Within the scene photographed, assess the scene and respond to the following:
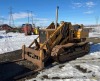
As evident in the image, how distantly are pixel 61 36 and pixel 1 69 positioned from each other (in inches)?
146

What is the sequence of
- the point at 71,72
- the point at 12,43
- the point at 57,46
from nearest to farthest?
the point at 71,72
the point at 57,46
the point at 12,43

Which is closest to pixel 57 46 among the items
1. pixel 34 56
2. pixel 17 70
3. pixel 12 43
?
pixel 34 56

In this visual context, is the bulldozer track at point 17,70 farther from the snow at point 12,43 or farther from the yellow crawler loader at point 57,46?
the snow at point 12,43

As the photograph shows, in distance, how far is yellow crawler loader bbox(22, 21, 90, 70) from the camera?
959 centimetres

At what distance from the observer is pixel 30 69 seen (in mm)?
9086

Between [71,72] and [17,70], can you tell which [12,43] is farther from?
[71,72]

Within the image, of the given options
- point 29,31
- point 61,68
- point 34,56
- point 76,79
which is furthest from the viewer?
point 29,31

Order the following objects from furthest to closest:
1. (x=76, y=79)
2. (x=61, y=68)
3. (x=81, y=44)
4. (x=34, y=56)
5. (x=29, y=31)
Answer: (x=29, y=31) → (x=81, y=44) → (x=34, y=56) → (x=61, y=68) → (x=76, y=79)

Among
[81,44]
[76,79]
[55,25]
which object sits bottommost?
[76,79]

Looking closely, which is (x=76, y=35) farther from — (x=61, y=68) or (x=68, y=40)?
(x=61, y=68)

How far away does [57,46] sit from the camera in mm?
10133

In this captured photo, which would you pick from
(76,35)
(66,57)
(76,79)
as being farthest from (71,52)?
(76,79)

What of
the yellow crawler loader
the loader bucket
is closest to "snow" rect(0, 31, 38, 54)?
the loader bucket

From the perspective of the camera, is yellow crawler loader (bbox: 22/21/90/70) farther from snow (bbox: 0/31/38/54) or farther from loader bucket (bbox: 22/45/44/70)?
snow (bbox: 0/31/38/54)
